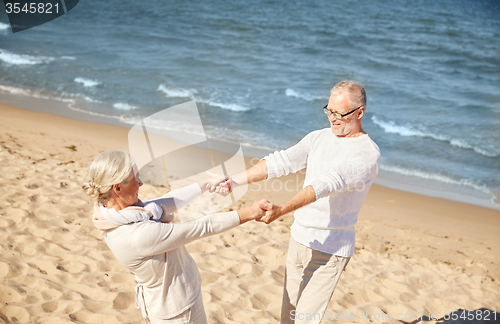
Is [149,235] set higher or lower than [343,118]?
lower

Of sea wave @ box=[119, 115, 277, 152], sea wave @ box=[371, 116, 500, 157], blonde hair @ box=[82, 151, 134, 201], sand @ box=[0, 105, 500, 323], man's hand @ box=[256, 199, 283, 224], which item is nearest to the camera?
blonde hair @ box=[82, 151, 134, 201]

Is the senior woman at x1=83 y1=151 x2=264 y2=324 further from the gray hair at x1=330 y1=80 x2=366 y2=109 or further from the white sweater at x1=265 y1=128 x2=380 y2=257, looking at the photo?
the gray hair at x1=330 y1=80 x2=366 y2=109

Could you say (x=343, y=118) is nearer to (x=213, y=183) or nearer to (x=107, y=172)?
(x=213, y=183)

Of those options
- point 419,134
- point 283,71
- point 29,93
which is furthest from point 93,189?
point 283,71

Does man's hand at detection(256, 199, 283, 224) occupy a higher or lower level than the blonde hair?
lower

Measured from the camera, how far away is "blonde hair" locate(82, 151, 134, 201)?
2119mm

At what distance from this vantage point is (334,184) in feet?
8.81

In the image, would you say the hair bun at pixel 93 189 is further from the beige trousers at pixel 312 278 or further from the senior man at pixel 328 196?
the beige trousers at pixel 312 278

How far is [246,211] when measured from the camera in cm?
253

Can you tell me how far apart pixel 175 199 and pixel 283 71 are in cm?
1459

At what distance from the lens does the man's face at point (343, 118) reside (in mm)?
2877

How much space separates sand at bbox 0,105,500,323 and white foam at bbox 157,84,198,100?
6439mm

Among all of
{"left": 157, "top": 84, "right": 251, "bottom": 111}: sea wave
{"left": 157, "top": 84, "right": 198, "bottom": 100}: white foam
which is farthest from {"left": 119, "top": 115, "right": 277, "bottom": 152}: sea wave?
{"left": 157, "top": 84, "right": 198, "bottom": 100}: white foam

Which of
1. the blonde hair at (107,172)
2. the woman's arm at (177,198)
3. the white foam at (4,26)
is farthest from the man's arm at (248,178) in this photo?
the white foam at (4,26)
